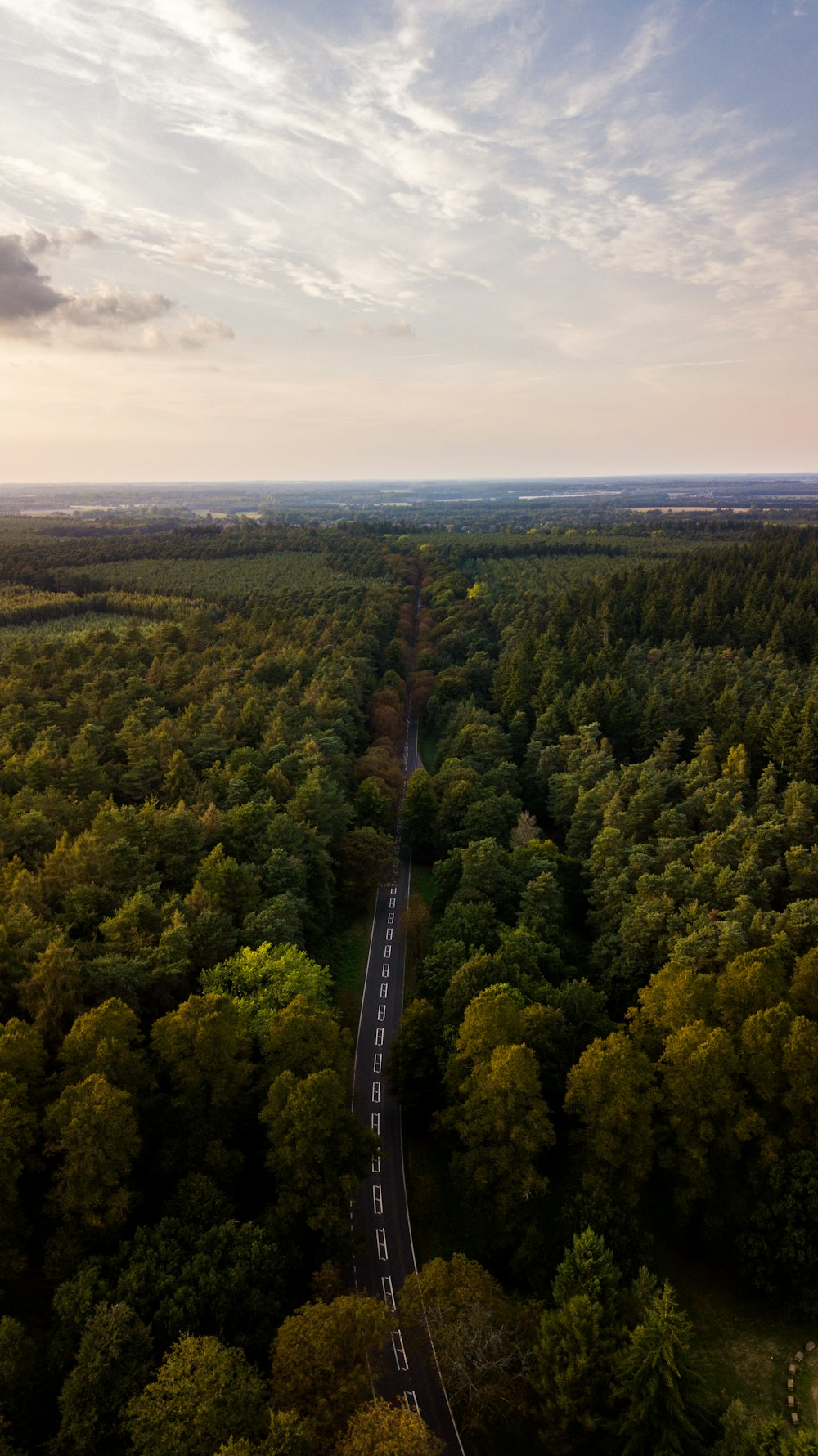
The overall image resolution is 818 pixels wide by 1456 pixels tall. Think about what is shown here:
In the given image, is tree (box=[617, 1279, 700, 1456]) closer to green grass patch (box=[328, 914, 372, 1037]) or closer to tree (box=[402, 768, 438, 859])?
green grass patch (box=[328, 914, 372, 1037])

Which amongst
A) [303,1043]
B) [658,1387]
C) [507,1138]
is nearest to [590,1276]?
[658,1387]

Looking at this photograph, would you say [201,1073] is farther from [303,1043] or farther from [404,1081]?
[404,1081]

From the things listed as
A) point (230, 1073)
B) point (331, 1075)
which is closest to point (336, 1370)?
point (331, 1075)

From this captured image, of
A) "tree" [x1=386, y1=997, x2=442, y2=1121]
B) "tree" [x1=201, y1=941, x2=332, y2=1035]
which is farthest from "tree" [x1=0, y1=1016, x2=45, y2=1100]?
"tree" [x1=386, y1=997, x2=442, y2=1121]

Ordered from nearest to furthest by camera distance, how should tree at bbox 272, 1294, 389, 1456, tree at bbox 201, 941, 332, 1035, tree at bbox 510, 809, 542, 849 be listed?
tree at bbox 272, 1294, 389, 1456
tree at bbox 201, 941, 332, 1035
tree at bbox 510, 809, 542, 849

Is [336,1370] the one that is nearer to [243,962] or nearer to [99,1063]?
[99,1063]

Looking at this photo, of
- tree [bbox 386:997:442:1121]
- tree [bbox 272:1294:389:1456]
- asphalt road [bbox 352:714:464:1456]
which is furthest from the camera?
tree [bbox 386:997:442:1121]

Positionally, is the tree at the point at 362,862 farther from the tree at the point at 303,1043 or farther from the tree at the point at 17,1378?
the tree at the point at 17,1378
